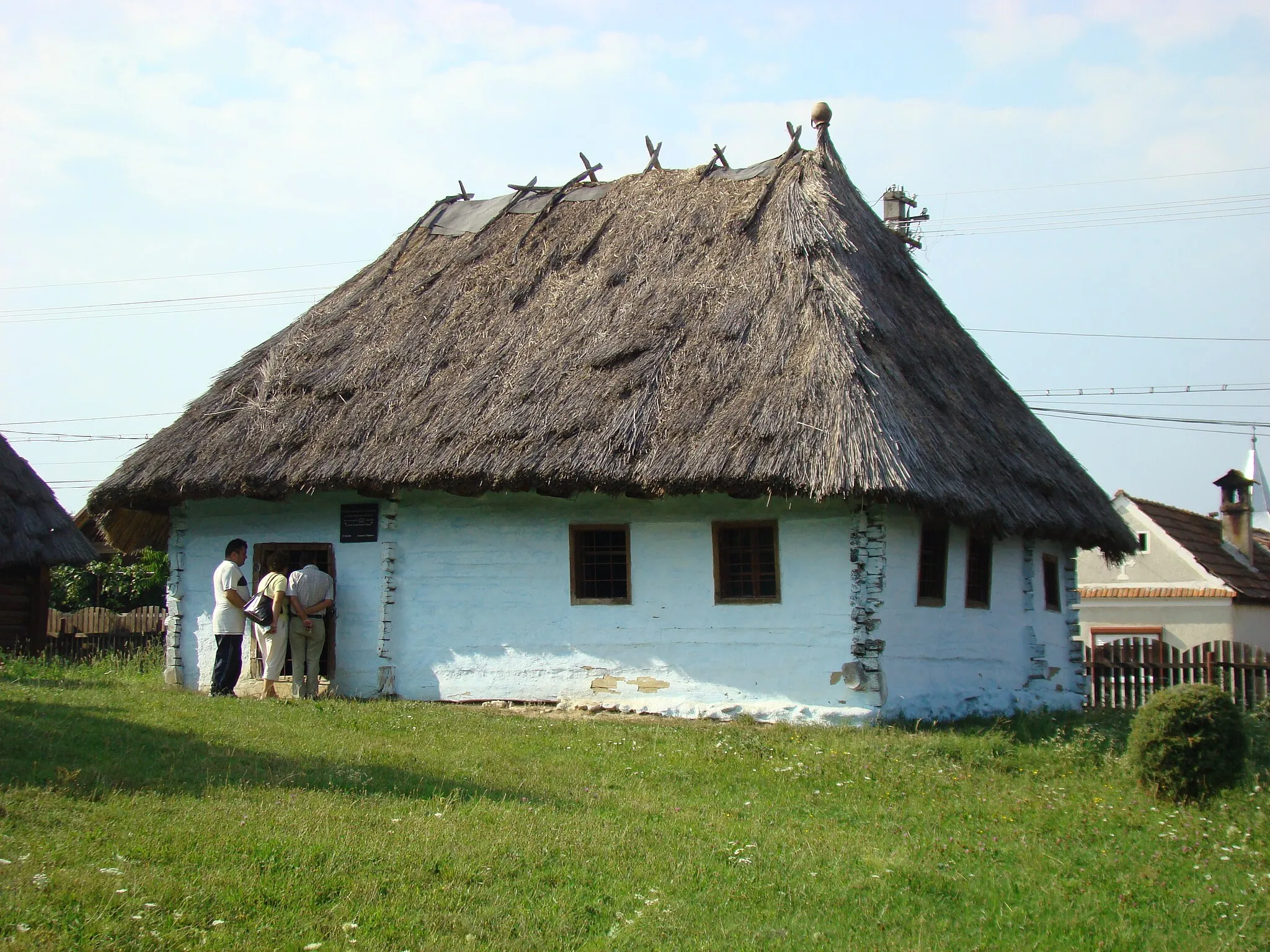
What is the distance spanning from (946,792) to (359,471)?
751 cm

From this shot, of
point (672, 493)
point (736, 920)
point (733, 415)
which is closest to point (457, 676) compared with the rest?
point (672, 493)

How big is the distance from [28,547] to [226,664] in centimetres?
737

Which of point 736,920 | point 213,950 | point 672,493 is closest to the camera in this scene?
point 213,950

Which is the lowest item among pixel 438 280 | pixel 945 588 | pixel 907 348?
pixel 945 588

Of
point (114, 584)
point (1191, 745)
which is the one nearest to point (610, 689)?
point (1191, 745)

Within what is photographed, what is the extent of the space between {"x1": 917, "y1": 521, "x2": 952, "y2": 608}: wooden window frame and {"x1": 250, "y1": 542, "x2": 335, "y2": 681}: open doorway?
267 inches

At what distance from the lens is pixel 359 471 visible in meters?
13.5

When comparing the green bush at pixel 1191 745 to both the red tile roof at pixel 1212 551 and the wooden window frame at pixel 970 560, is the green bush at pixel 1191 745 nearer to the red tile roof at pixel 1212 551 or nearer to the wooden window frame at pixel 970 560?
the wooden window frame at pixel 970 560

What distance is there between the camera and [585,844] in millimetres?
6707

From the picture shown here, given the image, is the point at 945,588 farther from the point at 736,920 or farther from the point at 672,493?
the point at 736,920

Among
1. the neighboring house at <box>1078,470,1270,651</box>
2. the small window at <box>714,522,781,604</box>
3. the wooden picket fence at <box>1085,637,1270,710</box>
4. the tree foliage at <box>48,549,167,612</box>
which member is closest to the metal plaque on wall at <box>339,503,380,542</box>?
the small window at <box>714,522,781,604</box>

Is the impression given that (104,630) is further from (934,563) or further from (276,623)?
(934,563)

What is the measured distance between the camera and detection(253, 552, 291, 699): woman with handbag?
13297mm

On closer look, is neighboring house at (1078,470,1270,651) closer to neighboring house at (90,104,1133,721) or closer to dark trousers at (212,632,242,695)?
neighboring house at (90,104,1133,721)
